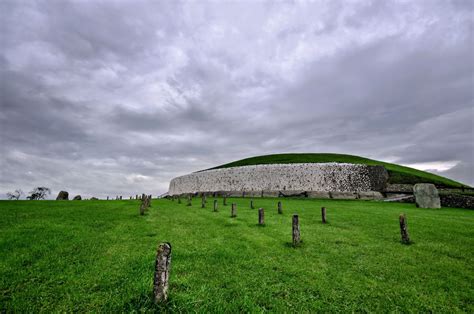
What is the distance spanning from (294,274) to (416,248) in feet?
18.9

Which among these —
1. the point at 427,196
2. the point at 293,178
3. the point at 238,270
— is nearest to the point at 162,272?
the point at 238,270

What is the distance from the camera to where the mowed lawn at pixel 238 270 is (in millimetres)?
5062

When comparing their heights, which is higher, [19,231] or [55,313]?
[19,231]

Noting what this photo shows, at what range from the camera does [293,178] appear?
133 ft

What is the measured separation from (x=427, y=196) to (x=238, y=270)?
24583 millimetres

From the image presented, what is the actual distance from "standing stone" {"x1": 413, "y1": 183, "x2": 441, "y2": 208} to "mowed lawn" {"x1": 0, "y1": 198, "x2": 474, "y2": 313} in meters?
13.4

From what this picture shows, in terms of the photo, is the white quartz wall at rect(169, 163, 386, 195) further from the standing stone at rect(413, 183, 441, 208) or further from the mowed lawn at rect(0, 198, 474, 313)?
the mowed lawn at rect(0, 198, 474, 313)

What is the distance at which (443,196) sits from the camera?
2547 centimetres

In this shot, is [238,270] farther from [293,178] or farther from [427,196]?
[293,178]

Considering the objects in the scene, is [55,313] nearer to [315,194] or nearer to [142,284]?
[142,284]

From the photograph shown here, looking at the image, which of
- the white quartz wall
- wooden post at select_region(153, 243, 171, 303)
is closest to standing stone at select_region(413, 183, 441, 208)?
the white quartz wall

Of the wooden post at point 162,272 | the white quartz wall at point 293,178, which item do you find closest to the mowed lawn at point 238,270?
the wooden post at point 162,272

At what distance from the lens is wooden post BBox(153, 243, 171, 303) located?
15.3 feet

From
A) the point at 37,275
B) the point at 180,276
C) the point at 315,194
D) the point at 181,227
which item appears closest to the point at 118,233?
the point at 181,227
